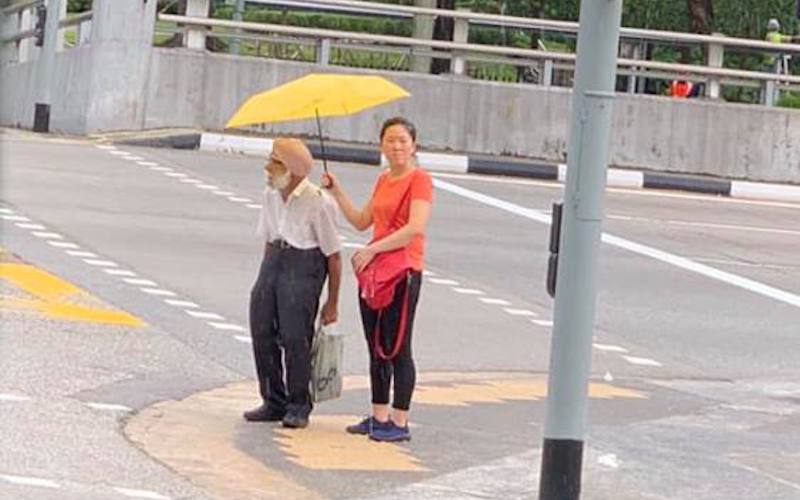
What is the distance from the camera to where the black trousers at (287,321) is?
10094 millimetres

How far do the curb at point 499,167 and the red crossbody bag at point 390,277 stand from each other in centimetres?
1371

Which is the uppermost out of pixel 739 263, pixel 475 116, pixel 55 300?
pixel 475 116

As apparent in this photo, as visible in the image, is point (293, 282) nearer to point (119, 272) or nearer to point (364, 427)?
point (364, 427)

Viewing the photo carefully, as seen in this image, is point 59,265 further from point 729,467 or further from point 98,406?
point 729,467

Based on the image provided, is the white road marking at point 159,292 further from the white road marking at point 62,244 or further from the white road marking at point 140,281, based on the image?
the white road marking at point 62,244

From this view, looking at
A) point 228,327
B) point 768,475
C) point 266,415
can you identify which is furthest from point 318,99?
point 228,327

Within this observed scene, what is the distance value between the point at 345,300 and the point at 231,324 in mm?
1624

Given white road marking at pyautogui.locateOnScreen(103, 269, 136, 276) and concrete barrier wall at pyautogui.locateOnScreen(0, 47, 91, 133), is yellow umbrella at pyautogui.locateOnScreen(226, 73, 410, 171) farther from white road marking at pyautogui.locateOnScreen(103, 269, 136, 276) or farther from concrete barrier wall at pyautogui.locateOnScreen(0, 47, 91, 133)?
concrete barrier wall at pyautogui.locateOnScreen(0, 47, 91, 133)

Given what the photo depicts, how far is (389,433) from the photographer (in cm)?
1002

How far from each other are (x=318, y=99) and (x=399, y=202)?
68 centimetres

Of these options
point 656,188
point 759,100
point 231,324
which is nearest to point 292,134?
point 656,188

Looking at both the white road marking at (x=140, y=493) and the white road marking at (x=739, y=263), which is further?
the white road marking at (x=739, y=263)

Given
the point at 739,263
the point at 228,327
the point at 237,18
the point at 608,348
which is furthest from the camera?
the point at 237,18

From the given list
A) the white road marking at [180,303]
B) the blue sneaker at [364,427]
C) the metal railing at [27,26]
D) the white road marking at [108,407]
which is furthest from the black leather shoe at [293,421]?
the metal railing at [27,26]
